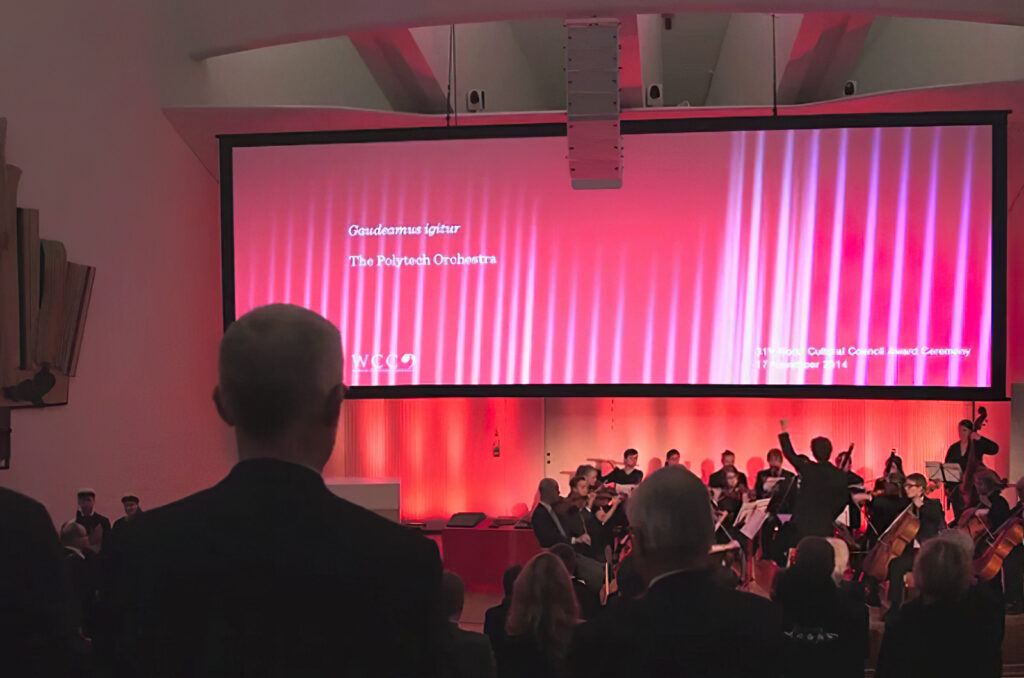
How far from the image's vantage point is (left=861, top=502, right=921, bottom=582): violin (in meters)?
7.02

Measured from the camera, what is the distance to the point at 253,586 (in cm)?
112

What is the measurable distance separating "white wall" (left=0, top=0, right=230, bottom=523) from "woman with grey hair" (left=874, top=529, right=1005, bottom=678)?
17.9 ft

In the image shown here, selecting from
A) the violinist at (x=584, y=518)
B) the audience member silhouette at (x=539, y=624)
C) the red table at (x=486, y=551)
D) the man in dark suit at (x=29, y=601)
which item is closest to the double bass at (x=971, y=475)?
the violinist at (x=584, y=518)

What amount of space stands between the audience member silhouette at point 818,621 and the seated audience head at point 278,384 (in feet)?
8.85

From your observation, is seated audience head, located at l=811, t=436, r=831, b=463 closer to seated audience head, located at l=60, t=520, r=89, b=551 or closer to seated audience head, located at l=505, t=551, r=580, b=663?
seated audience head, located at l=505, t=551, r=580, b=663

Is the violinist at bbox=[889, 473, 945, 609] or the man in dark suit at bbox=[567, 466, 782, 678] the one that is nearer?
the man in dark suit at bbox=[567, 466, 782, 678]

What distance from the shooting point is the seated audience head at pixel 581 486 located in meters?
7.77

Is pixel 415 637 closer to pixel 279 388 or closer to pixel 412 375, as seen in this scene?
pixel 279 388

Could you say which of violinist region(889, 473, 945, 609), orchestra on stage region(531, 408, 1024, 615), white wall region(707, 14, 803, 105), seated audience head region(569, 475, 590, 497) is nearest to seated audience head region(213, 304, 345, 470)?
orchestra on stage region(531, 408, 1024, 615)

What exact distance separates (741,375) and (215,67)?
5.27 meters

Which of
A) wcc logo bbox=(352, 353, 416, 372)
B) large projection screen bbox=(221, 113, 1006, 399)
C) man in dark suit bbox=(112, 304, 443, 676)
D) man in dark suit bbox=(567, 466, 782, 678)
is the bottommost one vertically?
man in dark suit bbox=(567, 466, 782, 678)

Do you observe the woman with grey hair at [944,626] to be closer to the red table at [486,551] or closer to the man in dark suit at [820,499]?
the man in dark suit at [820,499]

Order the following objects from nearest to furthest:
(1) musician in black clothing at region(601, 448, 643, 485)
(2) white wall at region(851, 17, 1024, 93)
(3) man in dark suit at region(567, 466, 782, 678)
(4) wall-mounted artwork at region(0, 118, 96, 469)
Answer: (3) man in dark suit at region(567, 466, 782, 678) → (4) wall-mounted artwork at region(0, 118, 96, 469) → (2) white wall at region(851, 17, 1024, 93) → (1) musician in black clothing at region(601, 448, 643, 485)

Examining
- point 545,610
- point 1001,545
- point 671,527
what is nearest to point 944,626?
point 545,610
